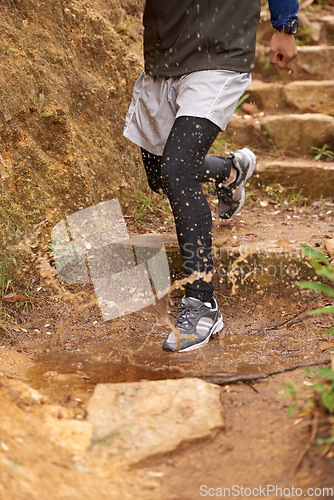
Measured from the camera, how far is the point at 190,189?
207cm

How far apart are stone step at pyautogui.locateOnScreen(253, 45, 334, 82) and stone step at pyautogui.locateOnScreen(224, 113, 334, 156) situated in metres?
0.59

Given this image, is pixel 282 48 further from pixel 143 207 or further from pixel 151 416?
pixel 151 416

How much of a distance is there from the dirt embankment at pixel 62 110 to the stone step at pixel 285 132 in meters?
1.13

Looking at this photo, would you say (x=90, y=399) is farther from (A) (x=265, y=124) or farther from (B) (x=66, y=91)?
(A) (x=265, y=124)

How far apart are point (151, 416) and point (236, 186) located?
1.68 meters

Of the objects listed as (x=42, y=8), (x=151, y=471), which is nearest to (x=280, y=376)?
(x=151, y=471)

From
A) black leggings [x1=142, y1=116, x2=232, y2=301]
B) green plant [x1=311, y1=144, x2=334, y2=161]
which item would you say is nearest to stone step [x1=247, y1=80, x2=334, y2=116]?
green plant [x1=311, y1=144, x2=334, y2=161]

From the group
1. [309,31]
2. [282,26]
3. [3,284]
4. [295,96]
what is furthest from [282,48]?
[309,31]

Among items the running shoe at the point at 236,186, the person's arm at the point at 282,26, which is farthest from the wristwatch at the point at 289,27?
the running shoe at the point at 236,186

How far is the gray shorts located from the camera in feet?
6.67

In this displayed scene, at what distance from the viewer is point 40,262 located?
2.54 meters

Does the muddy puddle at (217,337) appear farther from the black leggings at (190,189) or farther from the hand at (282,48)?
the hand at (282,48)

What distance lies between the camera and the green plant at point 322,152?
154 inches

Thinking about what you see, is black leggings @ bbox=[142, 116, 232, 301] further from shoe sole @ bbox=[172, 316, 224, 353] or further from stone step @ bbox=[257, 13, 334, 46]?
stone step @ bbox=[257, 13, 334, 46]
